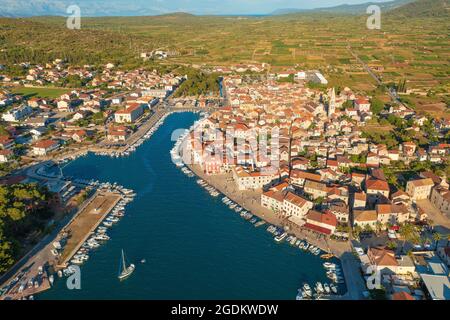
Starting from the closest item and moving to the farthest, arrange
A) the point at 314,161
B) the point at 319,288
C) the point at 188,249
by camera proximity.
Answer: the point at 319,288, the point at 188,249, the point at 314,161

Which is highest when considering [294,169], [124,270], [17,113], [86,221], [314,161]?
[17,113]

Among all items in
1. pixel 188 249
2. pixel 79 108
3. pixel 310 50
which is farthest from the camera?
pixel 310 50

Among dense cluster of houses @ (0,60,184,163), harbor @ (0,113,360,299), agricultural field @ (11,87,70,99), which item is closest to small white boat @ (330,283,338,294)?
harbor @ (0,113,360,299)

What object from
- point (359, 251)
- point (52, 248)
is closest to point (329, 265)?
point (359, 251)

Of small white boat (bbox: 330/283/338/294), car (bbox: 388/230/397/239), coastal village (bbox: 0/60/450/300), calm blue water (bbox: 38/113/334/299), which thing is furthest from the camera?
car (bbox: 388/230/397/239)

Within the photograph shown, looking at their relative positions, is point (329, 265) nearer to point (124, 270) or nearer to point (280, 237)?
point (280, 237)

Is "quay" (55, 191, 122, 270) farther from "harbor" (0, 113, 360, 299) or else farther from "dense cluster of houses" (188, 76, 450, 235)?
"dense cluster of houses" (188, 76, 450, 235)
